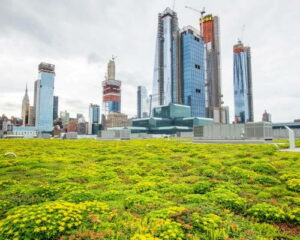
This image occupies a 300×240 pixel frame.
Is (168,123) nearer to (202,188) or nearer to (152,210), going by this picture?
(202,188)

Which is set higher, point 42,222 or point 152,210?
point 42,222

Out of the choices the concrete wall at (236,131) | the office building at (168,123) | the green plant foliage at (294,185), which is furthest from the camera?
the office building at (168,123)

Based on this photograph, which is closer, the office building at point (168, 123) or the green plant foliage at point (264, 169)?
the green plant foliage at point (264, 169)

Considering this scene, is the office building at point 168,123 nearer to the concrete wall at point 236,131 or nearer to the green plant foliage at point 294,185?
the concrete wall at point 236,131

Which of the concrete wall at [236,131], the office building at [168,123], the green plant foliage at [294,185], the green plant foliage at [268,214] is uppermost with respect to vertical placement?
the office building at [168,123]

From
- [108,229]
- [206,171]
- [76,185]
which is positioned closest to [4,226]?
[108,229]

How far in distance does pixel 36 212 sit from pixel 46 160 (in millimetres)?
13690

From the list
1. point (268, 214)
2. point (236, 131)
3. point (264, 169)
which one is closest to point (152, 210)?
point (268, 214)

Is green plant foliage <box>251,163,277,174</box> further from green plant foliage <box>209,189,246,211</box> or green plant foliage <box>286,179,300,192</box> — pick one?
green plant foliage <box>209,189,246,211</box>

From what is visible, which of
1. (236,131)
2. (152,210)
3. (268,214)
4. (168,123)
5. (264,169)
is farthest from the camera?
(168,123)

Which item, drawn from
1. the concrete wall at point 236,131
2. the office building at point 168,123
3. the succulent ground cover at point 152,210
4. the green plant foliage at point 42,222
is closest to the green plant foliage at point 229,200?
the succulent ground cover at point 152,210

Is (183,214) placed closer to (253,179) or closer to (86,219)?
(86,219)

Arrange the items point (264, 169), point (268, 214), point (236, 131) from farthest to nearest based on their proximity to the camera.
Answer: point (236, 131)
point (264, 169)
point (268, 214)

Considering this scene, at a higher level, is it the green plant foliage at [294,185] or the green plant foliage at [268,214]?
the green plant foliage at [294,185]
